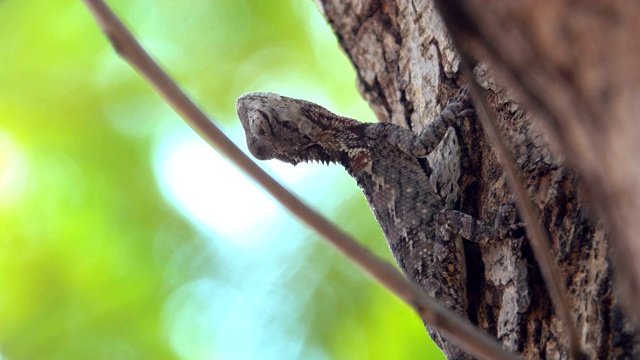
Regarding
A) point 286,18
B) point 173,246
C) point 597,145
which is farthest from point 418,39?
point 173,246

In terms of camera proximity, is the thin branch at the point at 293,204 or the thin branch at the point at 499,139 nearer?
the thin branch at the point at 499,139

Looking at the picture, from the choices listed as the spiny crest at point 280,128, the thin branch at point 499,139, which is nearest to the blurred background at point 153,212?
the spiny crest at point 280,128

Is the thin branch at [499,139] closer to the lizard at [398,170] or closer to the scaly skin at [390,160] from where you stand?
the lizard at [398,170]

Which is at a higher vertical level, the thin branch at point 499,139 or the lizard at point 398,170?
the lizard at point 398,170

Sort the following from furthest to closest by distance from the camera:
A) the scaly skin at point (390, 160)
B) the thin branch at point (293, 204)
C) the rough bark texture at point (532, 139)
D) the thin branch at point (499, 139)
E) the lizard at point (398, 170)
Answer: the scaly skin at point (390, 160) → the lizard at point (398, 170) → the thin branch at point (293, 204) → the thin branch at point (499, 139) → the rough bark texture at point (532, 139)

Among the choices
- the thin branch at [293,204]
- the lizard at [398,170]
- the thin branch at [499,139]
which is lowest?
the thin branch at [293,204]

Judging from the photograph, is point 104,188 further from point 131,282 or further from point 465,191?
point 465,191

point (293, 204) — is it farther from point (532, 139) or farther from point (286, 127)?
point (286, 127)
